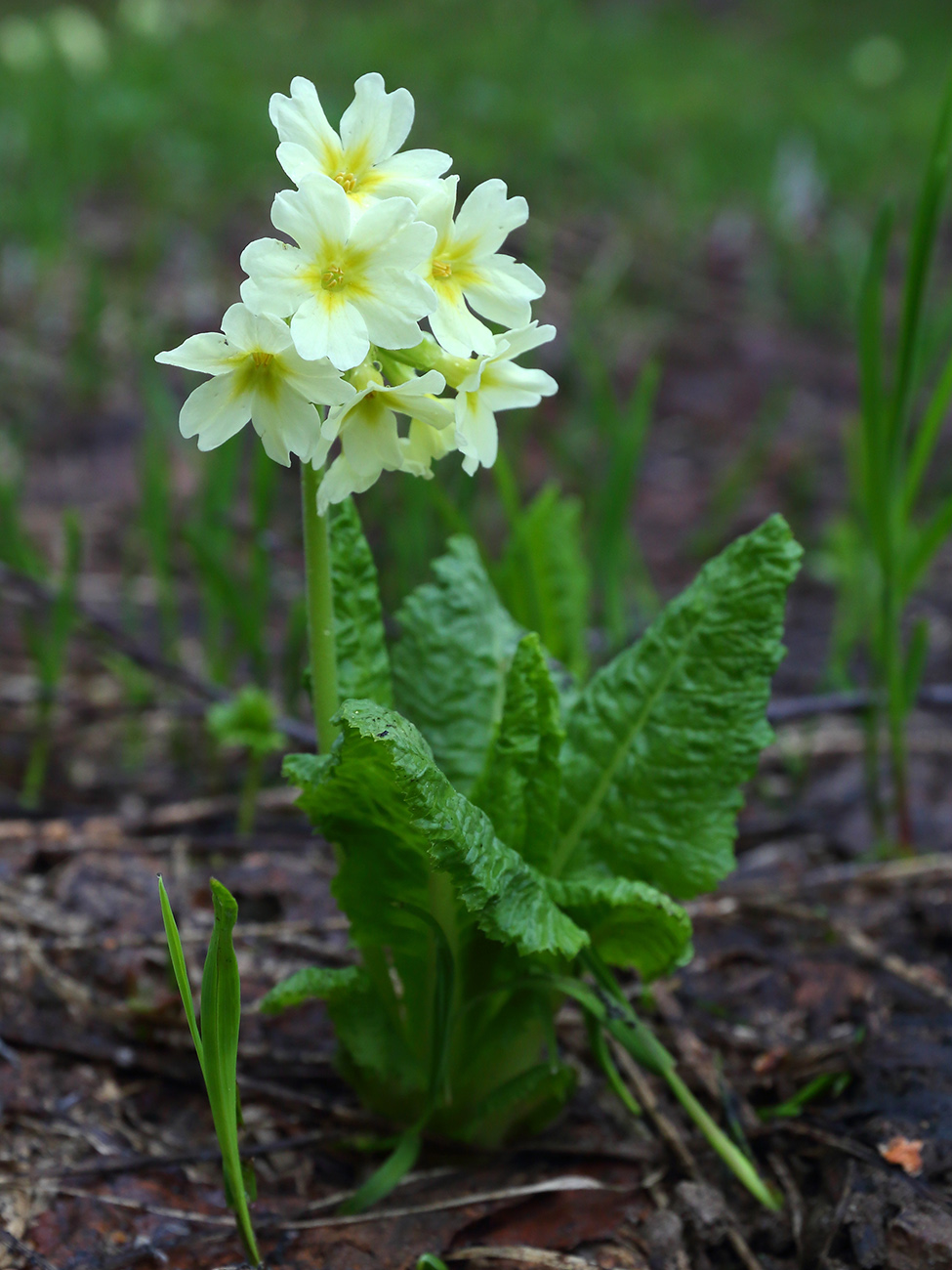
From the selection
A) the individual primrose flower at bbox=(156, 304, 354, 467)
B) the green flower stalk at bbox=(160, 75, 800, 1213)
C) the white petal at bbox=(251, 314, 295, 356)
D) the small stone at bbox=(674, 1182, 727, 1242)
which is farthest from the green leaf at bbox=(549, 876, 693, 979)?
the white petal at bbox=(251, 314, 295, 356)

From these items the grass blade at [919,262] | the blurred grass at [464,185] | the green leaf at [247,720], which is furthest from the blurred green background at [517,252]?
the grass blade at [919,262]

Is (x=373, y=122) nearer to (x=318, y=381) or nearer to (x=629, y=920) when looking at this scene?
(x=318, y=381)

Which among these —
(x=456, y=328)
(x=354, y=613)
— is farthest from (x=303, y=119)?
(x=354, y=613)

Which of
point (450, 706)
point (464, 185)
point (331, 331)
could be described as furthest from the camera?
point (464, 185)

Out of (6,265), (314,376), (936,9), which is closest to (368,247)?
(314,376)

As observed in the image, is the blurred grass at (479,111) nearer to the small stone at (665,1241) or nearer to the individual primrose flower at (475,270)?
the individual primrose flower at (475,270)
